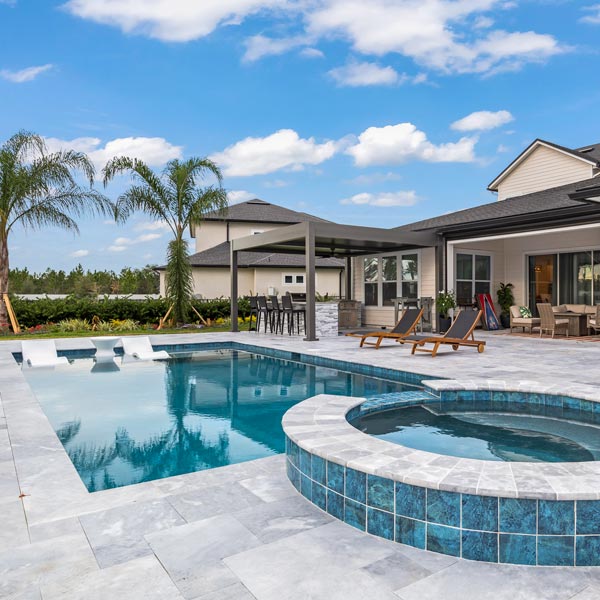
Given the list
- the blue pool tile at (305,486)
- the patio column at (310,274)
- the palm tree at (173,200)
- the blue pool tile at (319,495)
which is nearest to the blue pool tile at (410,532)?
the blue pool tile at (319,495)

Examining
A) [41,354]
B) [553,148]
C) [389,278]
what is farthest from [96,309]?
[553,148]

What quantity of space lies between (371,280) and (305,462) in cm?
1449

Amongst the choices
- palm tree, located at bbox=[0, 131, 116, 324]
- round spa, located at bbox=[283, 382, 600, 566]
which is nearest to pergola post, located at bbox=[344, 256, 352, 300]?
palm tree, located at bbox=[0, 131, 116, 324]

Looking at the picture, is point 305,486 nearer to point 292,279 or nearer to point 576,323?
point 576,323

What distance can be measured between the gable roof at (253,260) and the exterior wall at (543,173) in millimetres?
9003

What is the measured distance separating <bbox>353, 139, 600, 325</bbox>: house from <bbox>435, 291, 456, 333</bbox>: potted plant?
0.35 meters

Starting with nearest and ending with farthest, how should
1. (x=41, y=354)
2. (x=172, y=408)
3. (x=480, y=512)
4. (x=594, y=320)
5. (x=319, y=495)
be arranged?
(x=480, y=512)
(x=319, y=495)
(x=172, y=408)
(x=41, y=354)
(x=594, y=320)

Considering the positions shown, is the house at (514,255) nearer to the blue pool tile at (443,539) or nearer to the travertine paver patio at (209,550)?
the blue pool tile at (443,539)

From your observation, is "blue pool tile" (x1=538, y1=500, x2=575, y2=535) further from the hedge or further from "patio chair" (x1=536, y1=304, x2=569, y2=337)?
the hedge

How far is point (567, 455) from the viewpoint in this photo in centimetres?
449

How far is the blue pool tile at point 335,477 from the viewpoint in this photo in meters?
3.22

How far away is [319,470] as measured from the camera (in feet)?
11.1

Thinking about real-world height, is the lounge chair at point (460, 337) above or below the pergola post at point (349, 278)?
below

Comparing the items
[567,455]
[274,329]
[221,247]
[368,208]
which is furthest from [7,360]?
[368,208]
